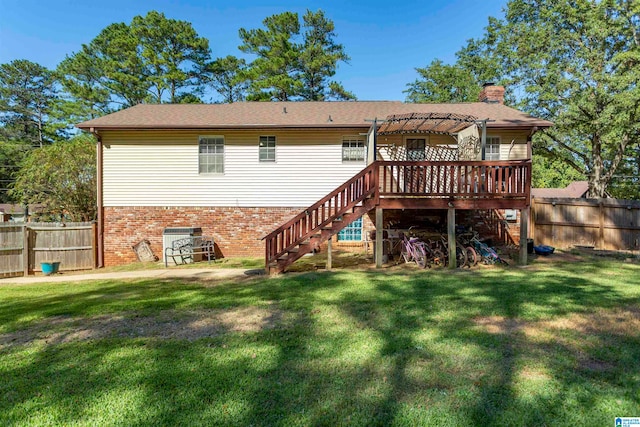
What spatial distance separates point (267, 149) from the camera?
38.2 ft

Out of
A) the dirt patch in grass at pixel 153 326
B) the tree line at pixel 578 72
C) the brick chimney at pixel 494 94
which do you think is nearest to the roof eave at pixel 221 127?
the brick chimney at pixel 494 94

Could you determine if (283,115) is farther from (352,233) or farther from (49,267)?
(49,267)

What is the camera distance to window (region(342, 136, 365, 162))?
11.5m

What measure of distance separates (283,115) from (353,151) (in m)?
3.17

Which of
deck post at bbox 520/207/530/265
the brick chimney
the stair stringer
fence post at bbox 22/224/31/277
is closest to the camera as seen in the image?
the stair stringer

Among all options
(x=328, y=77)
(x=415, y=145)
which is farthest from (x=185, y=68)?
(x=415, y=145)

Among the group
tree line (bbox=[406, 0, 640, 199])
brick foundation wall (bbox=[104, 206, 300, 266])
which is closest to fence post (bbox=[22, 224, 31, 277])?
→ brick foundation wall (bbox=[104, 206, 300, 266])

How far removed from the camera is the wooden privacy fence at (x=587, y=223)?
10.9 m

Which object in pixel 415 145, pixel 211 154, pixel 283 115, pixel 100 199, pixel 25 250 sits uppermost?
pixel 283 115

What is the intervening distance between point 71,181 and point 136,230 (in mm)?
4395

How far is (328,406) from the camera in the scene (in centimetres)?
266

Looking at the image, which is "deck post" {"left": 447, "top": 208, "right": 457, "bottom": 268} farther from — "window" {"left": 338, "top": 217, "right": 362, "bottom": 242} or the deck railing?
"window" {"left": 338, "top": 217, "right": 362, "bottom": 242}

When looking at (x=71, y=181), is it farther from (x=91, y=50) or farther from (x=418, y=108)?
(x=91, y=50)

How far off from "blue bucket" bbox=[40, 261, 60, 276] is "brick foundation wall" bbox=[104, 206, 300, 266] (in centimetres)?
176
